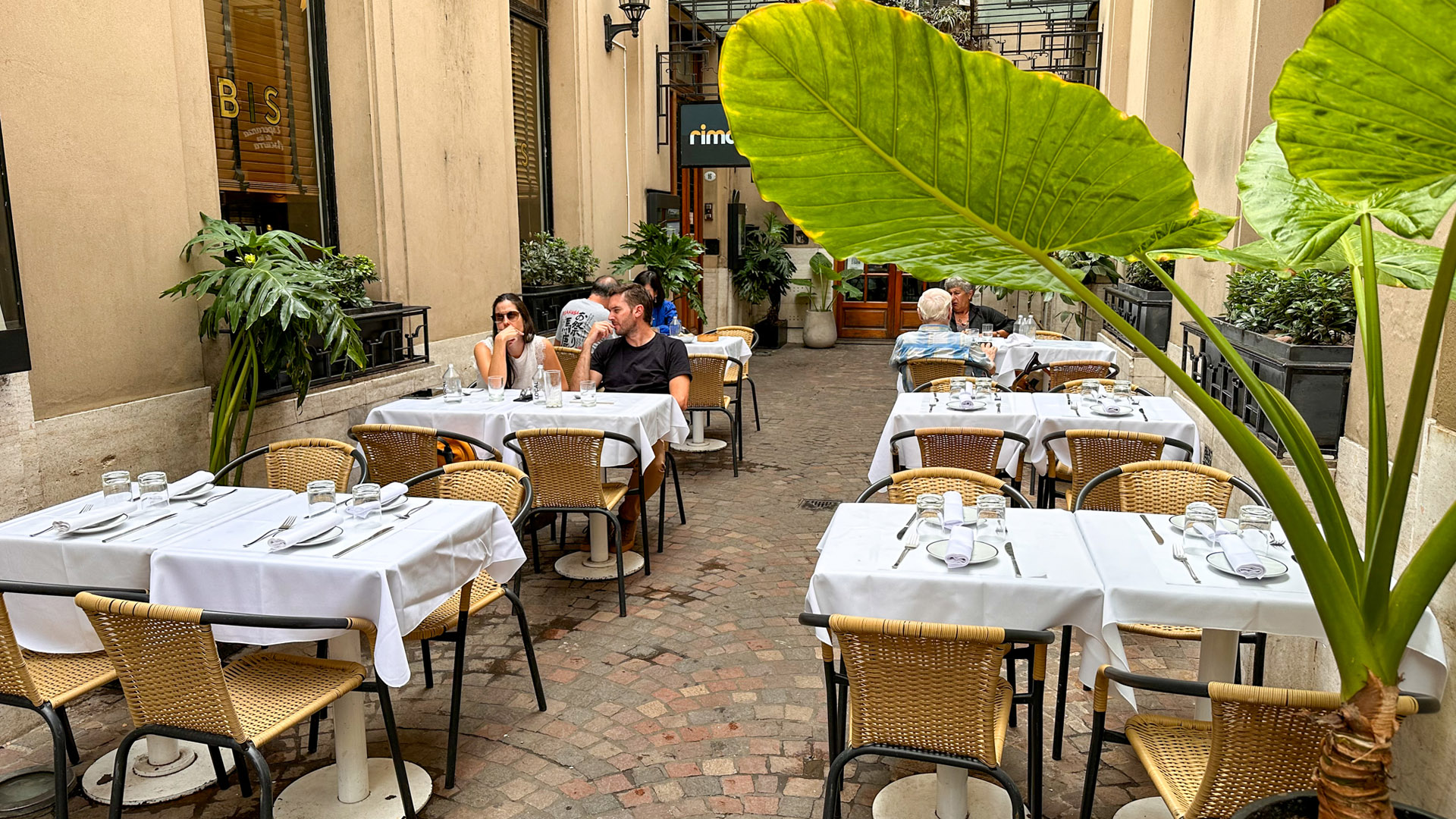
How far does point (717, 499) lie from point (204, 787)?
14.0ft

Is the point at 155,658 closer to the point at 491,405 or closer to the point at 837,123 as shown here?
the point at 837,123

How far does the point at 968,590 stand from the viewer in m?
2.99

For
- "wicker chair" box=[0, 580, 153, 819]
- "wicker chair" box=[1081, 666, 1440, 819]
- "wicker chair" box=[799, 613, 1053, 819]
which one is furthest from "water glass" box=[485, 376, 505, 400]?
"wicker chair" box=[1081, 666, 1440, 819]

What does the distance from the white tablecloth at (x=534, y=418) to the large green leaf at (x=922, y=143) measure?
163 inches

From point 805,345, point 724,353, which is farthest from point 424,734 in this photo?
point 805,345

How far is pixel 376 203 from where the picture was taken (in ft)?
24.5

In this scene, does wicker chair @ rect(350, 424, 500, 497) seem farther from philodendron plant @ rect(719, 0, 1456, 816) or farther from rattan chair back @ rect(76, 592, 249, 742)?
philodendron plant @ rect(719, 0, 1456, 816)

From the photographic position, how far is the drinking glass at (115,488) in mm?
3801

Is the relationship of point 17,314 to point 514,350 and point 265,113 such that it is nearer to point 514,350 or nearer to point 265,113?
point 514,350

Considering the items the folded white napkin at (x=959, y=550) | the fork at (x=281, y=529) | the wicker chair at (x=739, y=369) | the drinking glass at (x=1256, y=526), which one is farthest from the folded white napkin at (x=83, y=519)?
the wicker chair at (x=739, y=369)

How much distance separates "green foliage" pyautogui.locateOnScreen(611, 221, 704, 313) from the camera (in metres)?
11.3

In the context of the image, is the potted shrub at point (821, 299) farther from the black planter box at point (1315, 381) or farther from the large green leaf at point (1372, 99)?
the large green leaf at point (1372, 99)

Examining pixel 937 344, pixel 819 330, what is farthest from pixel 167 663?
pixel 819 330

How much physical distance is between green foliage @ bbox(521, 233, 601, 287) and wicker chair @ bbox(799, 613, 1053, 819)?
8.27 metres
